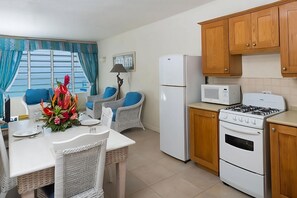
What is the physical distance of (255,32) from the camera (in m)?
2.36

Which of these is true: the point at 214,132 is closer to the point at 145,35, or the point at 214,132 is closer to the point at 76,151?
the point at 76,151

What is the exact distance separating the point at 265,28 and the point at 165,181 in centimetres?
215

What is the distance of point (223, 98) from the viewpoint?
9.16 feet

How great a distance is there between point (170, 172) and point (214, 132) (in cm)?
82

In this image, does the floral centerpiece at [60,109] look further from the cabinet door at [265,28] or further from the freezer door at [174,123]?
the cabinet door at [265,28]

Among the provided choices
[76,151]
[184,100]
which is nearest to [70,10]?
[184,100]

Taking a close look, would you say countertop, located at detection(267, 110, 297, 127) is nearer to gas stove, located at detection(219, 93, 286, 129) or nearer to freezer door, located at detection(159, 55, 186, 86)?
gas stove, located at detection(219, 93, 286, 129)

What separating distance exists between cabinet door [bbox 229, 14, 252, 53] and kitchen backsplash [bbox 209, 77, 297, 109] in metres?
0.52

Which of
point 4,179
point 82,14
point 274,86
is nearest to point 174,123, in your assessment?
point 274,86

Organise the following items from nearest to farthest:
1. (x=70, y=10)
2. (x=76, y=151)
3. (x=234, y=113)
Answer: (x=76, y=151) → (x=234, y=113) → (x=70, y=10)

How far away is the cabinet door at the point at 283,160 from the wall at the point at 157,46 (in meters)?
0.93

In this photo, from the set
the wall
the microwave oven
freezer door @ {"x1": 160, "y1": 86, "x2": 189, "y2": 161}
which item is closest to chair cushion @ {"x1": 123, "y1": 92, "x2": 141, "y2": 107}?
the wall

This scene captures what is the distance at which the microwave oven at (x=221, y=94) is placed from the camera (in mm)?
2746

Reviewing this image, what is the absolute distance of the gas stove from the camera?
6.86 feet
